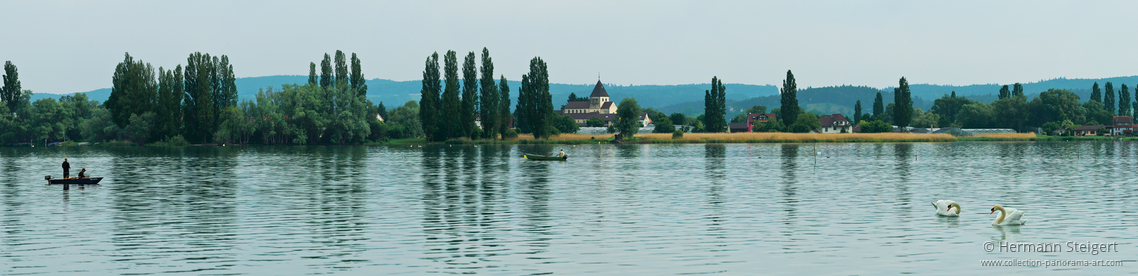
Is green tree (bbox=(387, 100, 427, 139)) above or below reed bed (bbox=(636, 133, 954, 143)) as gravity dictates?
above

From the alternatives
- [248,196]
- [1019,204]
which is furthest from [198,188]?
[1019,204]

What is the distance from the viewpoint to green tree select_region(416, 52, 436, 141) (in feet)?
478

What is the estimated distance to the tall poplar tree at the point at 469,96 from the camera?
5669 inches

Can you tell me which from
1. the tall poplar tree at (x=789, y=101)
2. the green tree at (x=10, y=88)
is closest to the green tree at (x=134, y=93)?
the green tree at (x=10, y=88)

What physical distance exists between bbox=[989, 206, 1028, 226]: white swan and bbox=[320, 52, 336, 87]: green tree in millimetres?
134250

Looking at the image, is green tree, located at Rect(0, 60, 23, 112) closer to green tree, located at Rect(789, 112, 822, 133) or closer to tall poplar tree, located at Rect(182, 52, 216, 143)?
tall poplar tree, located at Rect(182, 52, 216, 143)

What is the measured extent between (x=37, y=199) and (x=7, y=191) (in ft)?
24.6

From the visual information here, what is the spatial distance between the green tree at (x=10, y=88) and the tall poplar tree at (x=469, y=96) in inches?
3097

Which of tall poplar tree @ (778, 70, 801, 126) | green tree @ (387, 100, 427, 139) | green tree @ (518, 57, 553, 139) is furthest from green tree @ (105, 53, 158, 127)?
tall poplar tree @ (778, 70, 801, 126)

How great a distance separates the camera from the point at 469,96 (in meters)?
144

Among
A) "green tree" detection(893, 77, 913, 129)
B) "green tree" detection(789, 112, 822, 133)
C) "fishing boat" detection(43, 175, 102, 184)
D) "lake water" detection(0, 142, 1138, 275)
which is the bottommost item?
"lake water" detection(0, 142, 1138, 275)

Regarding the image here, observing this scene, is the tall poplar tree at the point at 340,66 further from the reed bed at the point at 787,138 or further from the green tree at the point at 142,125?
the reed bed at the point at 787,138

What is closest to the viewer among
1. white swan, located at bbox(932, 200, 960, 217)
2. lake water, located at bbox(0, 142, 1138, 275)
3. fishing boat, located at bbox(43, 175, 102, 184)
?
lake water, located at bbox(0, 142, 1138, 275)

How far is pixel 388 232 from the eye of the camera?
27328mm
